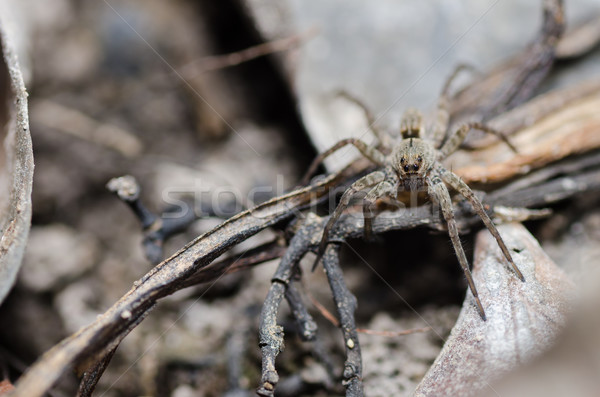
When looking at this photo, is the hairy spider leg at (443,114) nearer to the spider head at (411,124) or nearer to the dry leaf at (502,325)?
the spider head at (411,124)

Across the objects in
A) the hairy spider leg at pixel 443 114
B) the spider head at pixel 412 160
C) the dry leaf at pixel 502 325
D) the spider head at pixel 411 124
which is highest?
the hairy spider leg at pixel 443 114

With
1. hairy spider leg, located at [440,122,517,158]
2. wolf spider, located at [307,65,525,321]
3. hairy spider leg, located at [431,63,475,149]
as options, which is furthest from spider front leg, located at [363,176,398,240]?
hairy spider leg, located at [431,63,475,149]

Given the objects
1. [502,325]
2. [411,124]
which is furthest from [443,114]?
[502,325]

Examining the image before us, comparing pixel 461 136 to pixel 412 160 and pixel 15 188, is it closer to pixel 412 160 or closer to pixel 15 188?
pixel 412 160

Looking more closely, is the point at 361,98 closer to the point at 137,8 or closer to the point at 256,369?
the point at 256,369

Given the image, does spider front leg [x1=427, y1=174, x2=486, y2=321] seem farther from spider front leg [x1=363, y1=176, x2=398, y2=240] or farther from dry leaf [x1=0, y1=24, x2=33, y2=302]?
dry leaf [x1=0, y1=24, x2=33, y2=302]

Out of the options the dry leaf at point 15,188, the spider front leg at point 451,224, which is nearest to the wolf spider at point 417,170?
the spider front leg at point 451,224

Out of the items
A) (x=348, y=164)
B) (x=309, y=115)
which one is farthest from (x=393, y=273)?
(x=309, y=115)
